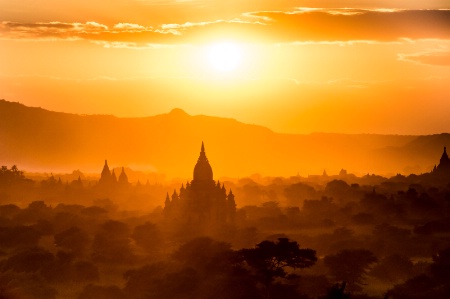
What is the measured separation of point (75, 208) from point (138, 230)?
38.5 metres

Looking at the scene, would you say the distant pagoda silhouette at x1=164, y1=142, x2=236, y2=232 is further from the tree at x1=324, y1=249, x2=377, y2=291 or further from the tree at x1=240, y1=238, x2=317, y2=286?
the tree at x1=240, y1=238, x2=317, y2=286

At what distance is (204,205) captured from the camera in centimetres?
11319

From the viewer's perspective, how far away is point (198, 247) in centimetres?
8869

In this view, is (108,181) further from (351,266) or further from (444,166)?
(351,266)

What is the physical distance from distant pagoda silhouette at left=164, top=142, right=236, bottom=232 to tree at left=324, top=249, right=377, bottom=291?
2857 cm

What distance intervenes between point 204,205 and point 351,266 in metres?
33.6

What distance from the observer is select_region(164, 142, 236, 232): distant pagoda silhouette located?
369 ft

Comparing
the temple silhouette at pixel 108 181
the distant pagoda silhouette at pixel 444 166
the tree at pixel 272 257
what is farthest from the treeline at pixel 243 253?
the temple silhouette at pixel 108 181

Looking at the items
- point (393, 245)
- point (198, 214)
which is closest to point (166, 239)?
point (198, 214)

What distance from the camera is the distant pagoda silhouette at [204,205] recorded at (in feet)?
369

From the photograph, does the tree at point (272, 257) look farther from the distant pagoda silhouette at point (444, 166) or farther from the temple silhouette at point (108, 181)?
the distant pagoda silhouette at point (444, 166)

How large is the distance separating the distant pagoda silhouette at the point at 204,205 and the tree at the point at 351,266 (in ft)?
93.7

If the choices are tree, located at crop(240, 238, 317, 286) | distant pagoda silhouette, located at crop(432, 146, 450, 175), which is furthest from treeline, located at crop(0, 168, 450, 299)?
distant pagoda silhouette, located at crop(432, 146, 450, 175)

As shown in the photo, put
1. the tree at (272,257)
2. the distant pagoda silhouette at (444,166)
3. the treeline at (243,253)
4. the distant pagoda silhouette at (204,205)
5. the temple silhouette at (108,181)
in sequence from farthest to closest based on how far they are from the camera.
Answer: the temple silhouette at (108,181), the distant pagoda silhouette at (444,166), the distant pagoda silhouette at (204,205), the treeline at (243,253), the tree at (272,257)
